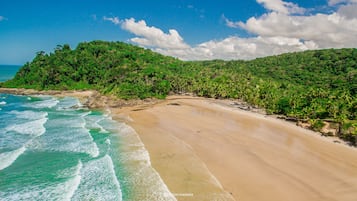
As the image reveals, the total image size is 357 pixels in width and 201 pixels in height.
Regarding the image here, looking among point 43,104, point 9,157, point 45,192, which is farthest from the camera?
point 43,104

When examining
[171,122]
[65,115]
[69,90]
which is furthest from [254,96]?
[69,90]

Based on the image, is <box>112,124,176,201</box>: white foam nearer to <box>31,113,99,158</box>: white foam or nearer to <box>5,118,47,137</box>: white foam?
<box>31,113,99,158</box>: white foam

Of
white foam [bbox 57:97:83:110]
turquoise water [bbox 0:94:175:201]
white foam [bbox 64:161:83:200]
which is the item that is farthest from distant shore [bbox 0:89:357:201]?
white foam [bbox 57:97:83:110]

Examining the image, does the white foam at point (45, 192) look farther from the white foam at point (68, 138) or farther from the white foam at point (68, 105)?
the white foam at point (68, 105)

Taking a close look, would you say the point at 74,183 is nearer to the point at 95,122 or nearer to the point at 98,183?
the point at 98,183

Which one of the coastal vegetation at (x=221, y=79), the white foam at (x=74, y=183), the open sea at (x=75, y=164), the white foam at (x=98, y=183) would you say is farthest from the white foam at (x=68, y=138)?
the coastal vegetation at (x=221, y=79)

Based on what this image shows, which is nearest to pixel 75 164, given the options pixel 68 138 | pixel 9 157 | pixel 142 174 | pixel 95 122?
pixel 142 174
